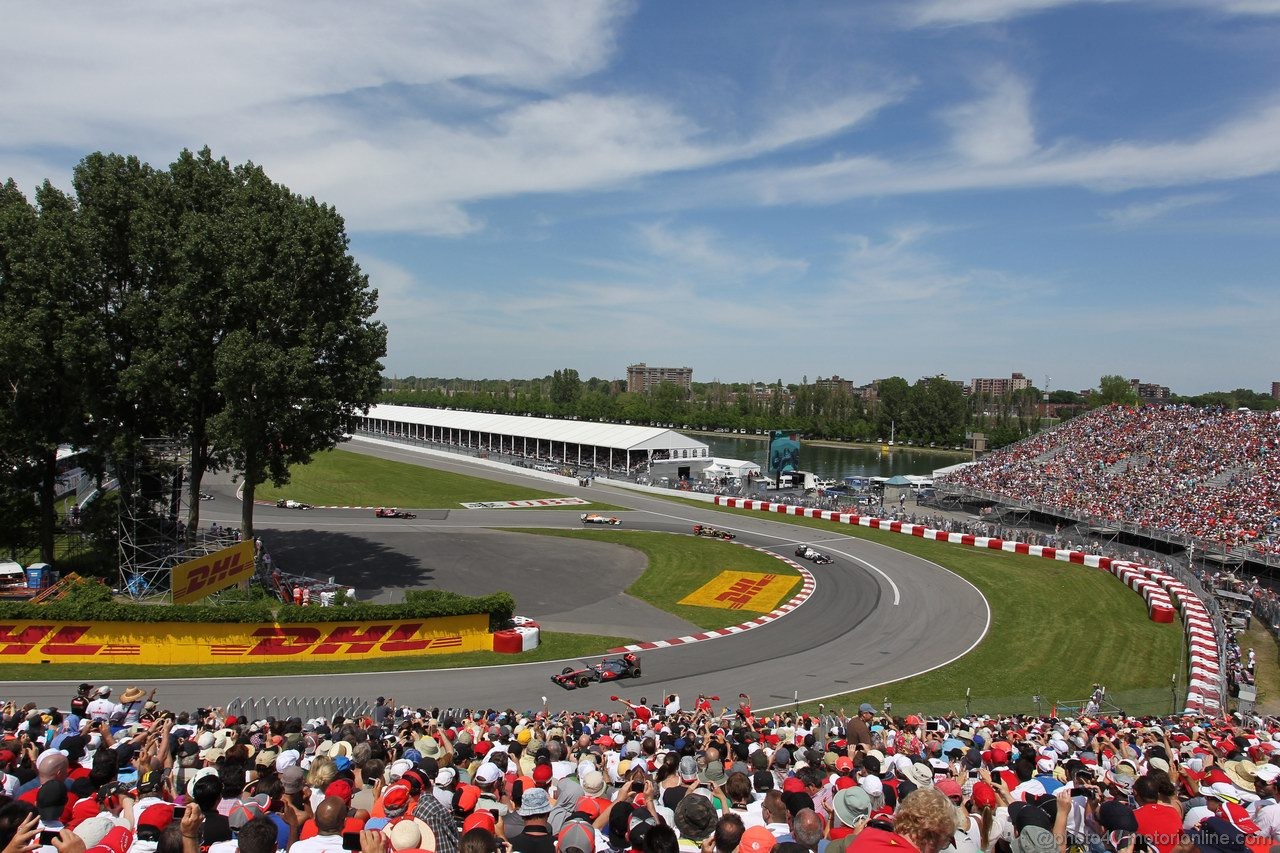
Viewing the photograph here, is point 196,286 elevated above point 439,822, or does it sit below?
above

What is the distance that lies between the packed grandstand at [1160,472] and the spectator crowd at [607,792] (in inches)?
1555

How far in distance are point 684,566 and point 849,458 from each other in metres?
99.8

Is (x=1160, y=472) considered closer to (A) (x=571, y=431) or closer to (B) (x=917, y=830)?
(A) (x=571, y=431)

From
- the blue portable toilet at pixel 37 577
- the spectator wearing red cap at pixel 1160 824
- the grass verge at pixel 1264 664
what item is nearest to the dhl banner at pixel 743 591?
the grass verge at pixel 1264 664

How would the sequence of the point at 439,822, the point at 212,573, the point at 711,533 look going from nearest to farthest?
the point at 439,822
the point at 212,573
the point at 711,533

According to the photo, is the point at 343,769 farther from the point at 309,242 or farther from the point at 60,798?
the point at 309,242

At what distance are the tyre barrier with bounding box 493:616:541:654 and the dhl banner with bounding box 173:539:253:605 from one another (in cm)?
994

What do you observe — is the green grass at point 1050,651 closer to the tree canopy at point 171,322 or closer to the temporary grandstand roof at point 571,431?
the tree canopy at point 171,322

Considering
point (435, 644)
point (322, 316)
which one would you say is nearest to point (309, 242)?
point (322, 316)

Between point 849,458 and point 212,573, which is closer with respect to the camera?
point 212,573

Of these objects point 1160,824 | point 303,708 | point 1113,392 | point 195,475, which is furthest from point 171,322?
point 1113,392

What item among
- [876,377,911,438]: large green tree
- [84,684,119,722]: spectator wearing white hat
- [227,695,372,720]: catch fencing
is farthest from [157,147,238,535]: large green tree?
[876,377,911,438]: large green tree

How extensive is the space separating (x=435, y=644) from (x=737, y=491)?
1648 inches

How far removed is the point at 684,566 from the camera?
132 ft
